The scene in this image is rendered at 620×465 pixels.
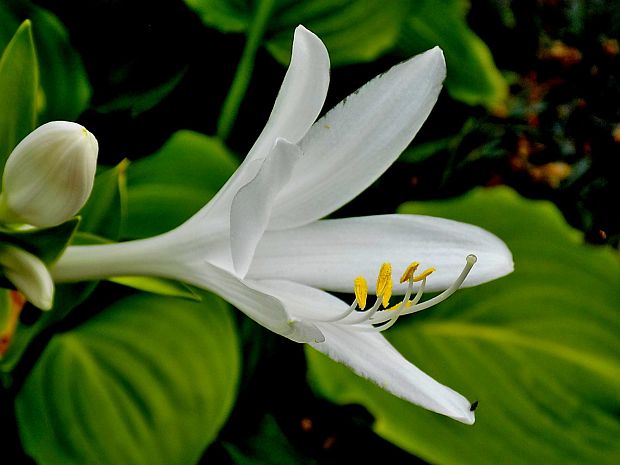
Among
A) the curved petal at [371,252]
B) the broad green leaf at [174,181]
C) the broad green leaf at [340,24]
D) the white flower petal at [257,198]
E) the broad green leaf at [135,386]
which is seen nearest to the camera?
the white flower petal at [257,198]

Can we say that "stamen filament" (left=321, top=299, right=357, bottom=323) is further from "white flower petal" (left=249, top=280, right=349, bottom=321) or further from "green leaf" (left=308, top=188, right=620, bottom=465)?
"green leaf" (left=308, top=188, right=620, bottom=465)

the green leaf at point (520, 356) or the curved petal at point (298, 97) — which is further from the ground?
the curved petal at point (298, 97)

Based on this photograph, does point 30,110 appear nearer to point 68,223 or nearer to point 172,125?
point 68,223

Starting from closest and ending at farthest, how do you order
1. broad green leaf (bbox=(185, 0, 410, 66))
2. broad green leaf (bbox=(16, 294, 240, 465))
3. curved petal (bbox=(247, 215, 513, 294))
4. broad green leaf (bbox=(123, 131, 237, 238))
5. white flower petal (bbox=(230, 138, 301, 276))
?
white flower petal (bbox=(230, 138, 301, 276)) → curved petal (bbox=(247, 215, 513, 294)) → broad green leaf (bbox=(16, 294, 240, 465)) → broad green leaf (bbox=(123, 131, 237, 238)) → broad green leaf (bbox=(185, 0, 410, 66))

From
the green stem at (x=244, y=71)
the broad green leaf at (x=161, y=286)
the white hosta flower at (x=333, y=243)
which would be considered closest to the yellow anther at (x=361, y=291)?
the white hosta flower at (x=333, y=243)

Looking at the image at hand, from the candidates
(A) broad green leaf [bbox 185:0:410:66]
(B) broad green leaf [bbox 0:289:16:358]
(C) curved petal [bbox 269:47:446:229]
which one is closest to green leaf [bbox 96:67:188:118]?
(A) broad green leaf [bbox 185:0:410:66]

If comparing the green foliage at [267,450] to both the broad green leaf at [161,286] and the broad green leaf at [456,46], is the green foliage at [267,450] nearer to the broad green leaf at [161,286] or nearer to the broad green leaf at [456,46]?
the broad green leaf at [161,286]
